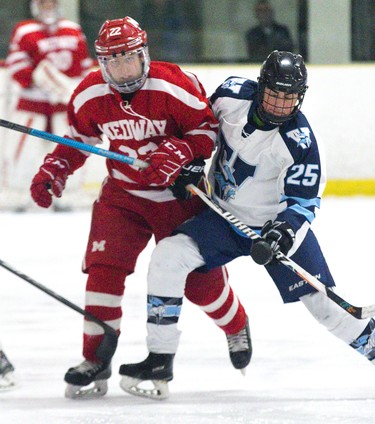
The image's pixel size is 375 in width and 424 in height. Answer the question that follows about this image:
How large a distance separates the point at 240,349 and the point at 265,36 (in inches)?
170

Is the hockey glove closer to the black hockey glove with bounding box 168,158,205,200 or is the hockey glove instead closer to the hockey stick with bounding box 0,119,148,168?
the hockey stick with bounding box 0,119,148,168

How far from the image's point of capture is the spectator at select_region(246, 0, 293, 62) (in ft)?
24.0

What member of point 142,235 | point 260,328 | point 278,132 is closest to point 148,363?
point 142,235

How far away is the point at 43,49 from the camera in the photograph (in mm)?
6602

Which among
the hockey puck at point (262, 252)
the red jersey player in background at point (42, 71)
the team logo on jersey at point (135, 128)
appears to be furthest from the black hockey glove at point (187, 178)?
the red jersey player in background at point (42, 71)

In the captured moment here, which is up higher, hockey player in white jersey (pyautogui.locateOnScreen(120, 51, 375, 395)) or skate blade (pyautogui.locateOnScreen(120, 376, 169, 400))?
hockey player in white jersey (pyautogui.locateOnScreen(120, 51, 375, 395))

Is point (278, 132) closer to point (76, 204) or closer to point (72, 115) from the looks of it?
point (72, 115)

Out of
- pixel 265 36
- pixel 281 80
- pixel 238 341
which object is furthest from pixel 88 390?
pixel 265 36

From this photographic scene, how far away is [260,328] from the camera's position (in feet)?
12.5

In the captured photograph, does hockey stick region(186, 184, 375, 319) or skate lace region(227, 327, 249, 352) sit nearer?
hockey stick region(186, 184, 375, 319)

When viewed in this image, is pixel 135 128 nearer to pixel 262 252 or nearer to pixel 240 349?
pixel 262 252

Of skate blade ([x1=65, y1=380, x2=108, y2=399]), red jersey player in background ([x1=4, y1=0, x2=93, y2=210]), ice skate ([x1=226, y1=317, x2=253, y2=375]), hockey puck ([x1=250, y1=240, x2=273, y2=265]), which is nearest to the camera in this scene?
hockey puck ([x1=250, y1=240, x2=273, y2=265])

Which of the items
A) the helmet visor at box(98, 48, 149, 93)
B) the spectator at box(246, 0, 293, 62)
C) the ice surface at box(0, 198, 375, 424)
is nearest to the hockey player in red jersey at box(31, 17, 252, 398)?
the helmet visor at box(98, 48, 149, 93)

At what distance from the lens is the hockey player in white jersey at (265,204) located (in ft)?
9.58
